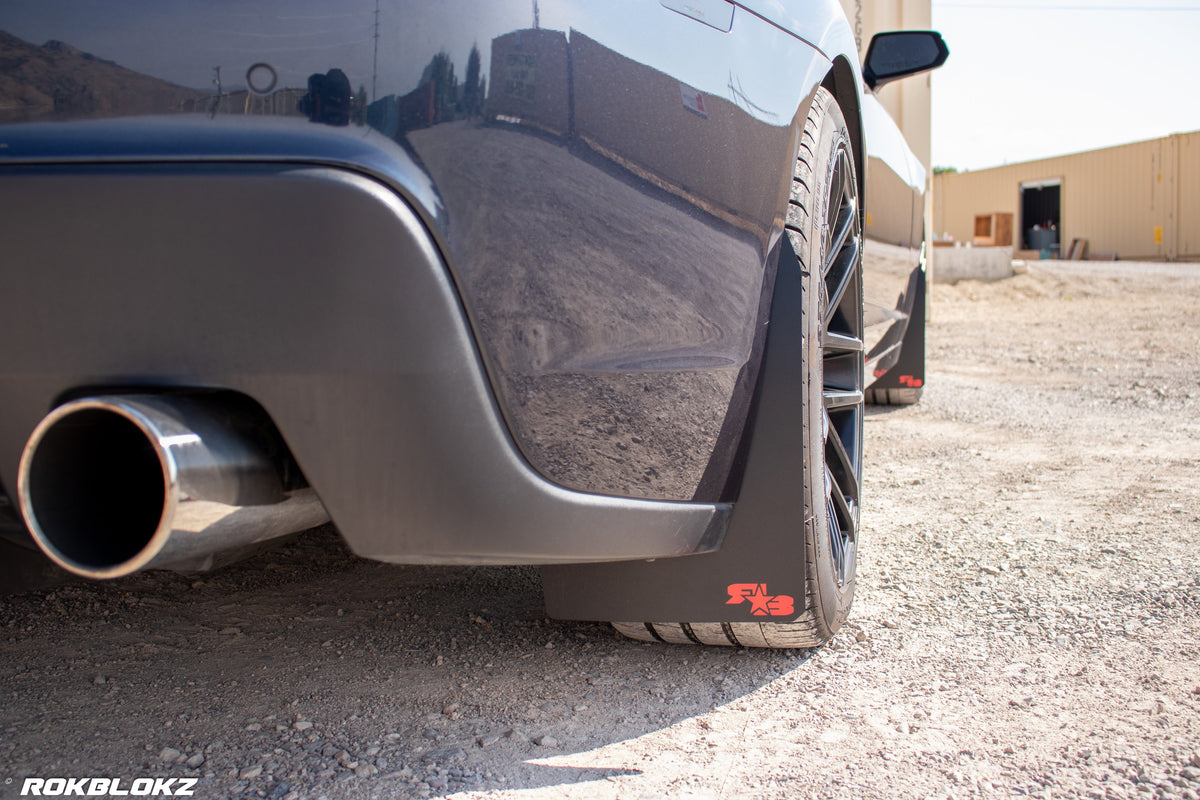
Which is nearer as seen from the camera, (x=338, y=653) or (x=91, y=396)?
(x=91, y=396)

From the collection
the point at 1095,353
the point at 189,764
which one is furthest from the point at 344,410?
the point at 1095,353

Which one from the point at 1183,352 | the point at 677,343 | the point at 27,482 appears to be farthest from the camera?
the point at 1183,352

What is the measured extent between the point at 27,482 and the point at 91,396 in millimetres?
122

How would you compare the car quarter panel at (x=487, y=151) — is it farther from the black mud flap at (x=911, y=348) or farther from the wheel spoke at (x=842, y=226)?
the black mud flap at (x=911, y=348)

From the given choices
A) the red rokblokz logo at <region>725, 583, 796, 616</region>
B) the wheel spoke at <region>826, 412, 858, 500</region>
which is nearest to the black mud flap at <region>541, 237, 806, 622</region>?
the red rokblokz logo at <region>725, 583, 796, 616</region>

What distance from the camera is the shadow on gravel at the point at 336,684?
1.44 meters

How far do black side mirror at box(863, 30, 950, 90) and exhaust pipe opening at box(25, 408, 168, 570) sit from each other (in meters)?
2.40

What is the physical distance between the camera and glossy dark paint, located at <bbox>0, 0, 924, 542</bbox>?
1104 mm

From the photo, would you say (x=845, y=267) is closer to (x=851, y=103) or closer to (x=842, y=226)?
(x=842, y=226)

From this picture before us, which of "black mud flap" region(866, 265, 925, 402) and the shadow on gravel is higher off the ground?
"black mud flap" region(866, 265, 925, 402)

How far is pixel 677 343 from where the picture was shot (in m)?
1.39

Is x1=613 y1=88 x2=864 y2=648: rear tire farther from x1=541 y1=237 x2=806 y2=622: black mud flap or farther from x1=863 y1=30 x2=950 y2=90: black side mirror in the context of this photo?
x1=863 y1=30 x2=950 y2=90: black side mirror

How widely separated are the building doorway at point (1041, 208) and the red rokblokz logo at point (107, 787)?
2928cm

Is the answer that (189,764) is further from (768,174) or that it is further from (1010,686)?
(1010,686)
